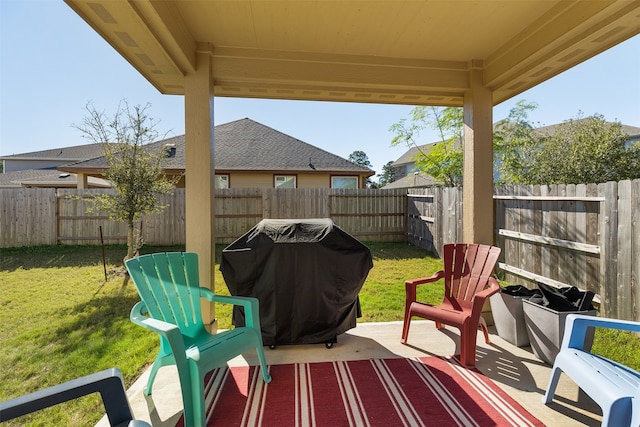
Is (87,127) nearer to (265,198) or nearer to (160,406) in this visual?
(265,198)

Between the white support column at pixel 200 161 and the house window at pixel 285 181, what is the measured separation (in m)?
8.74

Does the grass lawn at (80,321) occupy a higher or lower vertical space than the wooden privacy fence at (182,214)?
lower

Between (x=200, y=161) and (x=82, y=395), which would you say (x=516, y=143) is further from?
(x=82, y=395)

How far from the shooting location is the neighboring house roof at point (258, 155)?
36.1ft

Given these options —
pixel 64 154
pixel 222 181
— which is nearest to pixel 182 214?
pixel 222 181

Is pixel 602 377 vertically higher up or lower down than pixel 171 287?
lower down

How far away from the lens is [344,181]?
12461 mm

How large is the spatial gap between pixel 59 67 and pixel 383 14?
4.14 meters

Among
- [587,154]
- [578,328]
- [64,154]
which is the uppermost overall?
[64,154]

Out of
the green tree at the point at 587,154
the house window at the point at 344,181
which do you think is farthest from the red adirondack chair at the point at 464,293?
the house window at the point at 344,181

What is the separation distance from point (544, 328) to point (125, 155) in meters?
7.02

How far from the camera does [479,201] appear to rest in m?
3.45

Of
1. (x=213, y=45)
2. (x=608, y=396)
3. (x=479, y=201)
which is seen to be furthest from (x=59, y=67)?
(x=608, y=396)

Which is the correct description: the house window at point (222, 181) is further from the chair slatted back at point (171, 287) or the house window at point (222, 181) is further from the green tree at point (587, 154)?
the green tree at point (587, 154)
